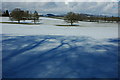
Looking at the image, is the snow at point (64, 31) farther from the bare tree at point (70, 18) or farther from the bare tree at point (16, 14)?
the bare tree at point (16, 14)

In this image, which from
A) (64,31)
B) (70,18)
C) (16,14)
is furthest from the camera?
(16,14)

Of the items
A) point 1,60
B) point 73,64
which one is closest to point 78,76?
point 73,64

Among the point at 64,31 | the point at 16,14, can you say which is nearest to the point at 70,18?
the point at 64,31

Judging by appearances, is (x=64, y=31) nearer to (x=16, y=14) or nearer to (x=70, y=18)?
(x=70, y=18)

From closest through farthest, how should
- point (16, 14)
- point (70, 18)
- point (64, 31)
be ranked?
point (64, 31) < point (70, 18) < point (16, 14)

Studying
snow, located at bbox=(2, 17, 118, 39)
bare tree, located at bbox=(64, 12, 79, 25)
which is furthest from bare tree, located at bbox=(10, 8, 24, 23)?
snow, located at bbox=(2, 17, 118, 39)

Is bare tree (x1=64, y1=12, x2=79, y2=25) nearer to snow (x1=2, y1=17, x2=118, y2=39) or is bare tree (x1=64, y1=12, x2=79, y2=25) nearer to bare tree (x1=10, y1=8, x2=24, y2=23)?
snow (x1=2, y1=17, x2=118, y2=39)

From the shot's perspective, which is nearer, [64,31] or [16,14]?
[64,31]

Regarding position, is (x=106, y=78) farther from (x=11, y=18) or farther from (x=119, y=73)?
(x=11, y=18)

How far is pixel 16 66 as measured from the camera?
11.4ft

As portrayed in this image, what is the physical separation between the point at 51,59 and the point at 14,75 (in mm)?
1493

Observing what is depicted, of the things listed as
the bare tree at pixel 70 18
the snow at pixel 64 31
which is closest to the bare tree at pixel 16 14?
the bare tree at pixel 70 18

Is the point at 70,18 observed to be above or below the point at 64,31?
above

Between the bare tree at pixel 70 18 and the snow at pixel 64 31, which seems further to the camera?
the bare tree at pixel 70 18
